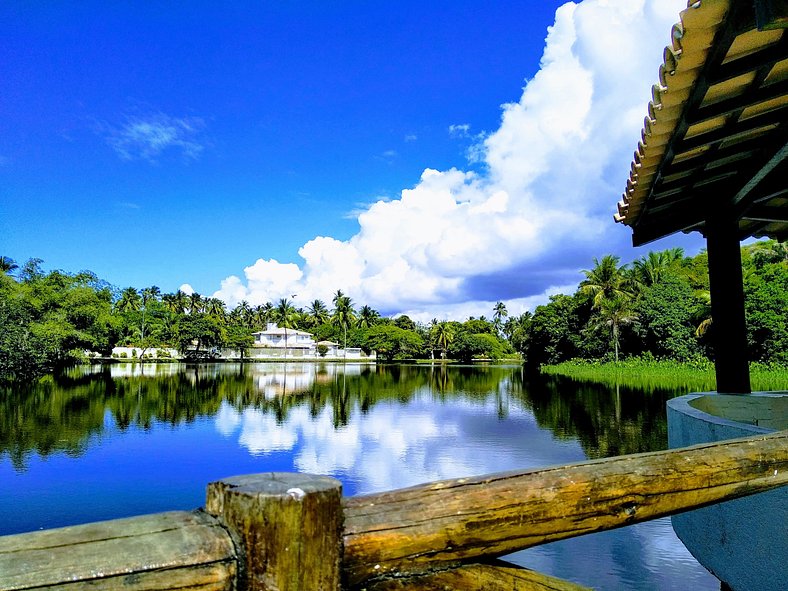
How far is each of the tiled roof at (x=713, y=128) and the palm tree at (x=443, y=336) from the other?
8341 centimetres

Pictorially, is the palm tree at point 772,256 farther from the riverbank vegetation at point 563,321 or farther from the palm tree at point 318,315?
the palm tree at point 318,315

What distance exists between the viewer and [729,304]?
5.50 m

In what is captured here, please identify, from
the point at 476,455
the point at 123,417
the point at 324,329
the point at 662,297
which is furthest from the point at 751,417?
the point at 324,329

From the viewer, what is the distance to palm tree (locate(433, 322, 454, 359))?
89312 millimetres

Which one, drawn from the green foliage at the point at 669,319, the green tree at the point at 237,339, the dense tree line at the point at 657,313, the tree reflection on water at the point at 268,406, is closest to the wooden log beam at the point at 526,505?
the tree reflection on water at the point at 268,406

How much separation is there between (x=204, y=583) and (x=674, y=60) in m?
2.99

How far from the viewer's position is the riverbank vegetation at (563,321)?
109 feet

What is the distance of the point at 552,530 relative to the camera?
1.47 m

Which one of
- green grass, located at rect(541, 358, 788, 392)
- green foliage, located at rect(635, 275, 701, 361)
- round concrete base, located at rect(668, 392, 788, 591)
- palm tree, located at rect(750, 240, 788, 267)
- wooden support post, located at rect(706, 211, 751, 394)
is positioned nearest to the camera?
round concrete base, located at rect(668, 392, 788, 591)

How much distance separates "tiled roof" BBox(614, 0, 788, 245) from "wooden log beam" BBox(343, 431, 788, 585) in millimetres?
1787

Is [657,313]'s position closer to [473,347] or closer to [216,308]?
[473,347]

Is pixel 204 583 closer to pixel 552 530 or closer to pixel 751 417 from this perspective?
pixel 552 530

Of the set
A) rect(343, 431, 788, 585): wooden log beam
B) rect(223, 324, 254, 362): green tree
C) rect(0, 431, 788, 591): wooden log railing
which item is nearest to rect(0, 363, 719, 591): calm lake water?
rect(343, 431, 788, 585): wooden log beam

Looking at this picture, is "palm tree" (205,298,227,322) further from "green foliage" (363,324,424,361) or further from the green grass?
the green grass
